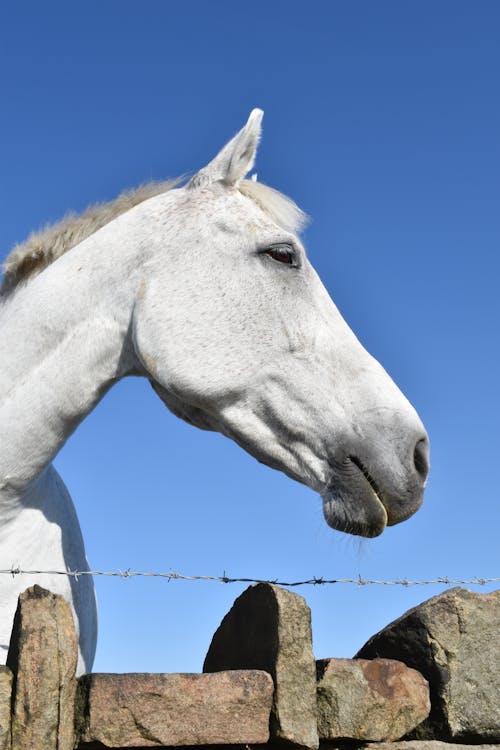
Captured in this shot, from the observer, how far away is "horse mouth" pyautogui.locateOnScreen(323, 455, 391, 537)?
311 centimetres

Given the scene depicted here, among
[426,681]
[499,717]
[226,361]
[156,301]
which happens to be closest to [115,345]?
[156,301]

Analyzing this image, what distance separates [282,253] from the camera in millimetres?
3604

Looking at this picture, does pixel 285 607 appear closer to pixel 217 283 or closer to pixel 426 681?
pixel 426 681

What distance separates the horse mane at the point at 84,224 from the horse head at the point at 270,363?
162 millimetres

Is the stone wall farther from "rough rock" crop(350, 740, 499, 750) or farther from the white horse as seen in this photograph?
the white horse

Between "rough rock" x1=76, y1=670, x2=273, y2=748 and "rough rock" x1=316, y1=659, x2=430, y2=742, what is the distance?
24 centimetres

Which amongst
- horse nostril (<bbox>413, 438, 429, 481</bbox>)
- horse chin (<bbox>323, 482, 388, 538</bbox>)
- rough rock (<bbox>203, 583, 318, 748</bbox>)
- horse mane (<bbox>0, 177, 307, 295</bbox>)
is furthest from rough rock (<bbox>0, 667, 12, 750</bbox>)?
horse mane (<bbox>0, 177, 307, 295</bbox>)

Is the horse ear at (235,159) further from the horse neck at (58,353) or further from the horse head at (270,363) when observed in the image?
the horse neck at (58,353)

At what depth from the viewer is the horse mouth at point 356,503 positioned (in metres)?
3.11

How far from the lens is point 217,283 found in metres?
3.53

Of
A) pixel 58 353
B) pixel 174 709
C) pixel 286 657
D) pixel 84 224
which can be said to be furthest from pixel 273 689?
pixel 84 224

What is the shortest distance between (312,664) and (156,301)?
1.59 metres

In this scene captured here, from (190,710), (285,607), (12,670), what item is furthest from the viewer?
(285,607)

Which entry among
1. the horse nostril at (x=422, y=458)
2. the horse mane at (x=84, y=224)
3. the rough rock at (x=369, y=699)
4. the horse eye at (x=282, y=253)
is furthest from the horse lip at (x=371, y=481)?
the horse mane at (x=84, y=224)
